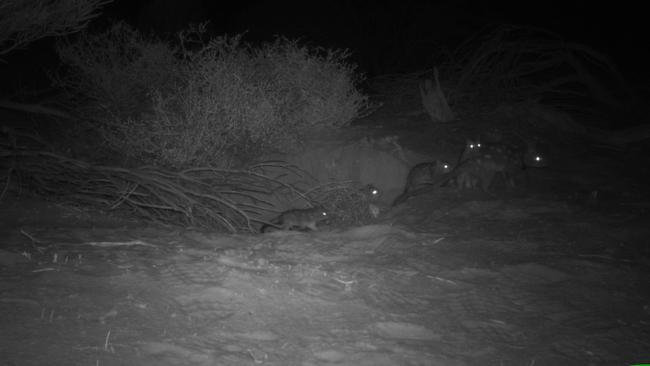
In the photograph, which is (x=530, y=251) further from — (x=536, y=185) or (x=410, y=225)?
(x=536, y=185)

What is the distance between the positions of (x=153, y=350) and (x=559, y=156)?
8.94 m

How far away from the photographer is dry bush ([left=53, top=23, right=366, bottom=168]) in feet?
27.7

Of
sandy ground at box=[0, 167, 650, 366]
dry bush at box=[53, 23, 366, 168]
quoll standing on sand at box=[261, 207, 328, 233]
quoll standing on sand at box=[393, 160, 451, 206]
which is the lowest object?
sandy ground at box=[0, 167, 650, 366]

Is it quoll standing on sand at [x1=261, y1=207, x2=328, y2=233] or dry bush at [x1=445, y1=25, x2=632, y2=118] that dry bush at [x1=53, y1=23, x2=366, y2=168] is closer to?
quoll standing on sand at [x1=261, y1=207, x2=328, y2=233]

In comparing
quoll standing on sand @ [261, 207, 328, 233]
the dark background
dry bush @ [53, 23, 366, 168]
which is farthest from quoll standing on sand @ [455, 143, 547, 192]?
the dark background

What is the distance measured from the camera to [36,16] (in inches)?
260

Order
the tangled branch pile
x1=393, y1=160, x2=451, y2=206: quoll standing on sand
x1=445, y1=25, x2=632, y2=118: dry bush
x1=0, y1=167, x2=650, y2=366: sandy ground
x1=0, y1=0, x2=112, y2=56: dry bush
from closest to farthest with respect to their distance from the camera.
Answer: x1=0, y1=167, x2=650, y2=366: sandy ground, x1=0, y1=0, x2=112, y2=56: dry bush, the tangled branch pile, x1=393, y1=160, x2=451, y2=206: quoll standing on sand, x1=445, y1=25, x2=632, y2=118: dry bush

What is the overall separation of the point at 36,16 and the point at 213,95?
2774 millimetres

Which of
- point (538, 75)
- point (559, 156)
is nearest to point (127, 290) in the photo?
point (559, 156)

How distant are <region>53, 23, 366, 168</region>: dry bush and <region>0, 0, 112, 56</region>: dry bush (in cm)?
186

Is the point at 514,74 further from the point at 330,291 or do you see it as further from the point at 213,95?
the point at 330,291

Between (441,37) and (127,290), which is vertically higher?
(441,37)

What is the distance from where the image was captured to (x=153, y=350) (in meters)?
3.13

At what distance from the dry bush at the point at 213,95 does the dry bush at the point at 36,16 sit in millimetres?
1864
